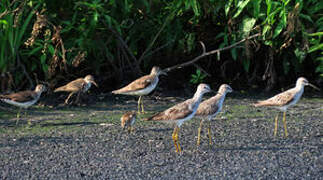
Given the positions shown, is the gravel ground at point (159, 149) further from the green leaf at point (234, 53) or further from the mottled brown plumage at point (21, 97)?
the green leaf at point (234, 53)

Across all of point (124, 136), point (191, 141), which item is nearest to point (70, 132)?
point (124, 136)

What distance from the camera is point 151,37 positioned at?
38.8ft

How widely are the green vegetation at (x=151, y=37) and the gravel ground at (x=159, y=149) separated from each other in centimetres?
146

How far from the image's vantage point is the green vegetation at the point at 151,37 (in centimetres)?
1046

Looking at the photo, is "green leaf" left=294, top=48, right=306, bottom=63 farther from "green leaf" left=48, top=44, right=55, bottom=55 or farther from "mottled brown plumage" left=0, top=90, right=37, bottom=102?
"mottled brown plumage" left=0, top=90, right=37, bottom=102

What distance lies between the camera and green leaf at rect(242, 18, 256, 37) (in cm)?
1103

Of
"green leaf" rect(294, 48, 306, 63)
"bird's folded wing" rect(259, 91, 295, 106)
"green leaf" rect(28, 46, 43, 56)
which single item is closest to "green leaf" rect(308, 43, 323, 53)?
"green leaf" rect(294, 48, 306, 63)

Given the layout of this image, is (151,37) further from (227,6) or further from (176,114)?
(176,114)

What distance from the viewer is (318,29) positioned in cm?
1088

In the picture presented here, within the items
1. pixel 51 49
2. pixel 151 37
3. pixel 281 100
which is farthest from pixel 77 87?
pixel 281 100

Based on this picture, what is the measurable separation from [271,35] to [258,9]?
668mm

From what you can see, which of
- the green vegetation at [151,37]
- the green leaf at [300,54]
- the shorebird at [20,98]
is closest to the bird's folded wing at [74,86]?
the green vegetation at [151,37]

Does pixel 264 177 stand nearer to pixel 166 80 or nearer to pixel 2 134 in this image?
pixel 2 134

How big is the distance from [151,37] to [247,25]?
213 centimetres
